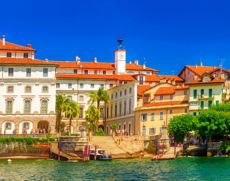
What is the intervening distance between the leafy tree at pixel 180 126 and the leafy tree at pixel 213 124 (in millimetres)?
2065

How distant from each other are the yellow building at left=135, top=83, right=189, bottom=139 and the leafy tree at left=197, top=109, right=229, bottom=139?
13507 millimetres

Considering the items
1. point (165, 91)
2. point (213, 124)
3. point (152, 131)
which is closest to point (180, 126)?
point (213, 124)

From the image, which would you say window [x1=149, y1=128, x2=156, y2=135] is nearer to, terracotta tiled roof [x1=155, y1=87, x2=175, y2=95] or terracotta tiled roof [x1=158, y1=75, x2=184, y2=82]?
terracotta tiled roof [x1=155, y1=87, x2=175, y2=95]

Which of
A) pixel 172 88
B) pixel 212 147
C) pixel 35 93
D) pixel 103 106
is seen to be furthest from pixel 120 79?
pixel 212 147

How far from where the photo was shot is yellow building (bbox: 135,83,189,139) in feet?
352

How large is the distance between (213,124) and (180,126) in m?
6.94

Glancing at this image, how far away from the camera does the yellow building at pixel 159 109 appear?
107 meters

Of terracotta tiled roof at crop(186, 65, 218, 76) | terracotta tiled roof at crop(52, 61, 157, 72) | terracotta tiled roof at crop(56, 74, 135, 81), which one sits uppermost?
terracotta tiled roof at crop(52, 61, 157, 72)

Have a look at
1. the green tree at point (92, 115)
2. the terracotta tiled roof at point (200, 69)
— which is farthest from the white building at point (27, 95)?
the terracotta tiled roof at point (200, 69)

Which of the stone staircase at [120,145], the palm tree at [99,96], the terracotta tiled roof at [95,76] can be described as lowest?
the stone staircase at [120,145]

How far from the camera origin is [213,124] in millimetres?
91750

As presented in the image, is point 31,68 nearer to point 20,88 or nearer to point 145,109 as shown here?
point 20,88

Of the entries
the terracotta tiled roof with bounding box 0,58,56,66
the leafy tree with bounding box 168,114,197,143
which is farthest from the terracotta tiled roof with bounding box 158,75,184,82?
the terracotta tiled roof with bounding box 0,58,56,66

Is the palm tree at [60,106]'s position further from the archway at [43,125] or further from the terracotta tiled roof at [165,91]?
the terracotta tiled roof at [165,91]
